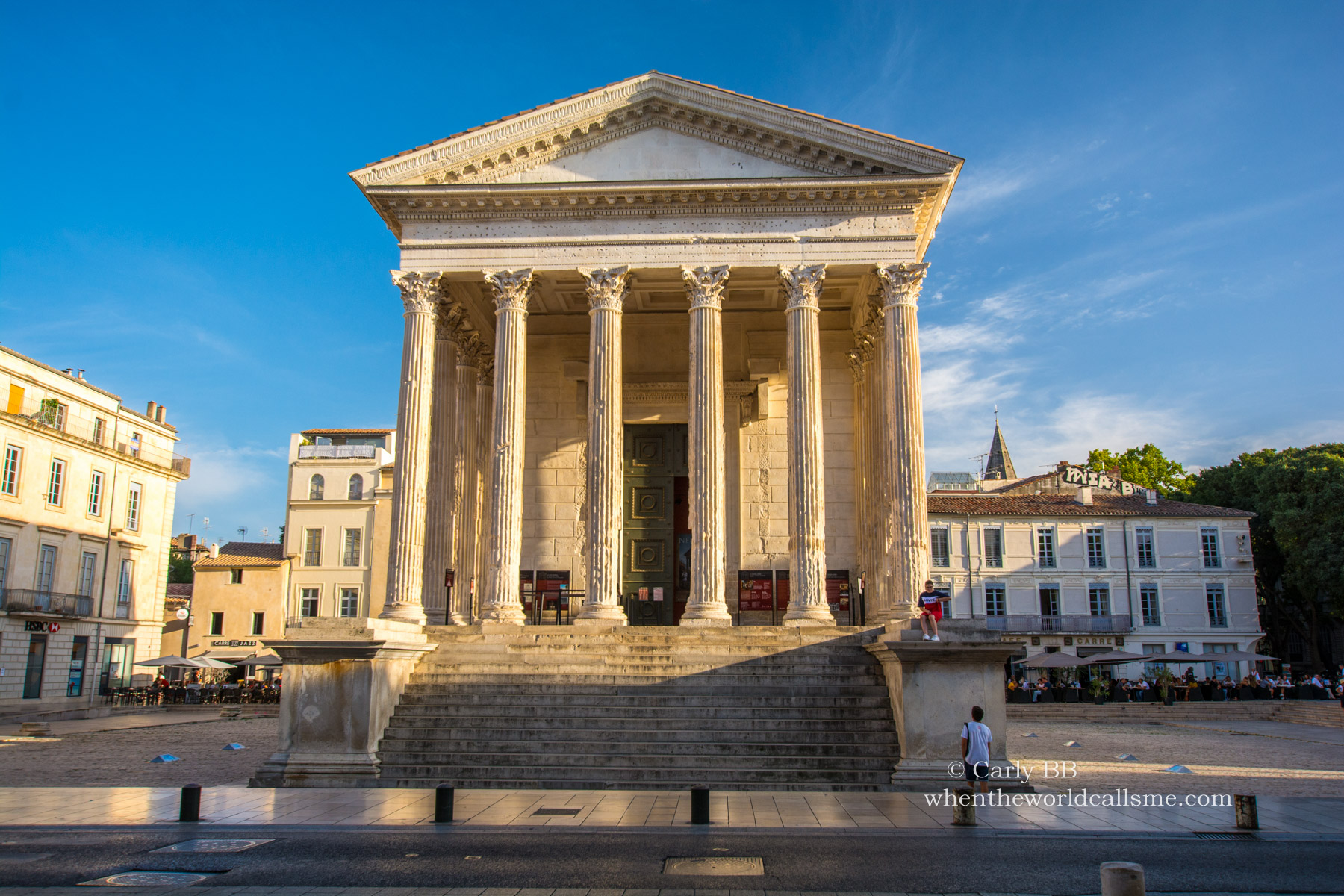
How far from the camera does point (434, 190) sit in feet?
72.0

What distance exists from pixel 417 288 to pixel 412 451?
151 inches

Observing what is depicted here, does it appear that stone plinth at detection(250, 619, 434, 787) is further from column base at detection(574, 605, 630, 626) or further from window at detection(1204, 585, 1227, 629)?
window at detection(1204, 585, 1227, 629)

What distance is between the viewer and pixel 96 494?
40406mm

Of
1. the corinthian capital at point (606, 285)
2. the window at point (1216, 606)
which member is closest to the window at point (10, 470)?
the corinthian capital at point (606, 285)

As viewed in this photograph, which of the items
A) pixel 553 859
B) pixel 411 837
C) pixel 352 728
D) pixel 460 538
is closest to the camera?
pixel 553 859

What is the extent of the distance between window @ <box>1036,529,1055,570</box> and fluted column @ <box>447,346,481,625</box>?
3463cm

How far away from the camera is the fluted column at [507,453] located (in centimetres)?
2056

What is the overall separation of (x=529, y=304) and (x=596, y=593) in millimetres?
9037

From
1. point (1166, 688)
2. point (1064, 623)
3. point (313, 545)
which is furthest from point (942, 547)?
point (313, 545)

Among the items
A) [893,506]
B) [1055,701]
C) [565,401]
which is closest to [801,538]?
[893,506]

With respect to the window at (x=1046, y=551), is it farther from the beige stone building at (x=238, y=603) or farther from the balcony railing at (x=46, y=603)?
the balcony railing at (x=46, y=603)

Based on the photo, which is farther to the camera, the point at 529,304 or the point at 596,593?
the point at 529,304

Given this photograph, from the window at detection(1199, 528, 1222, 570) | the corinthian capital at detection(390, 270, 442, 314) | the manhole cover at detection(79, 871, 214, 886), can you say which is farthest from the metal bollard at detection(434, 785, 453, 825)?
the window at detection(1199, 528, 1222, 570)

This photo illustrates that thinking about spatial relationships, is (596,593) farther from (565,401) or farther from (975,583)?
(975,583)
